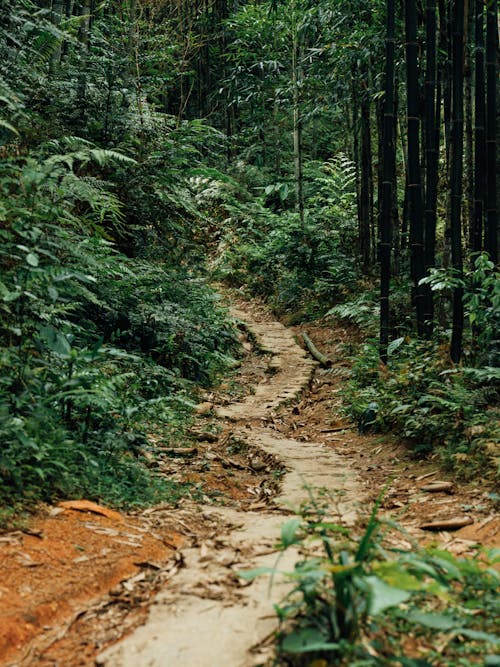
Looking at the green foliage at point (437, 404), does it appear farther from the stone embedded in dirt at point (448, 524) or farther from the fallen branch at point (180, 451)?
the fallen branch at point (180, 451)

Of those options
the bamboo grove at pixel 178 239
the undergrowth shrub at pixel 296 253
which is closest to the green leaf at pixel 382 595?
the bamboo grove at pixel 178 239

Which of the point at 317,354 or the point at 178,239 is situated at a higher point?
the point at 178,239

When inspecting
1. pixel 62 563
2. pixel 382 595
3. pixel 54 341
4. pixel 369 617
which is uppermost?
pixel 54 341

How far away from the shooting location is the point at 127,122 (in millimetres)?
7355

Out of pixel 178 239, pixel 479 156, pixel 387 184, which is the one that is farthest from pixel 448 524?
pixel 178 239

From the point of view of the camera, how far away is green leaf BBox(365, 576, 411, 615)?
1388 millimetres

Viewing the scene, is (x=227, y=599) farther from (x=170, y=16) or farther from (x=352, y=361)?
(x=170, y=16)

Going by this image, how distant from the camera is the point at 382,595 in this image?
1.44m

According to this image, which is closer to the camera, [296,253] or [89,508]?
[89,508]

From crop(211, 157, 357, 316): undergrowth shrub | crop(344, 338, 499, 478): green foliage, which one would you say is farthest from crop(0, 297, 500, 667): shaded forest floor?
crop(211, 157, 357, 316): undergrowth shrub

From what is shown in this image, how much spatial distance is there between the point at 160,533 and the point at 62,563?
0.55 metres

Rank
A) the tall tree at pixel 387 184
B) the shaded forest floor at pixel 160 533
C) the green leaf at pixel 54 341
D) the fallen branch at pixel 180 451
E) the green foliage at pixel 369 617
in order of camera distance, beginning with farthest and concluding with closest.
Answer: the tall tree at pixel 387 184
the fallen branch at pixel 180 451
the green leaf at pixel 54 341
the shaded forest floor at pixel 160 533
the green foliage at pixel 369 617

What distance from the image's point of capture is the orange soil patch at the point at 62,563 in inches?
79.6

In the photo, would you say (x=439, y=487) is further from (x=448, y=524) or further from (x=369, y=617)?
(x=369, y=617)
